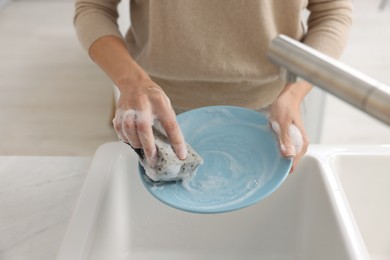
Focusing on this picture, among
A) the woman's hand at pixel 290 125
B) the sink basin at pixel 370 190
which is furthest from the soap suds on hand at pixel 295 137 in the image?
the sink basin at pixel 370 190

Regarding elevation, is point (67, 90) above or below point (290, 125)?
below

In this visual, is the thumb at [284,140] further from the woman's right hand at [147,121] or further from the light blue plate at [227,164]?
the woman's right hand at [147,121]

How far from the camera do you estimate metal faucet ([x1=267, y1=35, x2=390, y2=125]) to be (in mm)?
344

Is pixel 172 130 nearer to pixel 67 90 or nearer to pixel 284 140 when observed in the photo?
pixel 284 140

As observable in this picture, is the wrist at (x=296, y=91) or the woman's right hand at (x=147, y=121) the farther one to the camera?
the wrist at (x=296, y=91)

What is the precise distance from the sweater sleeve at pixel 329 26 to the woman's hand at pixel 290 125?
0.41 ft

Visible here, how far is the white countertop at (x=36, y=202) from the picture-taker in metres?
0.71

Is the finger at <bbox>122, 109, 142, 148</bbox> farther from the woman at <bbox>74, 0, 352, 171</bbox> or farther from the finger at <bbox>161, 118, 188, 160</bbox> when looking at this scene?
the woman at <bbox>74, 0, 352, 171</bbox>

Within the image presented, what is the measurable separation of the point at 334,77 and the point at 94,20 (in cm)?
59

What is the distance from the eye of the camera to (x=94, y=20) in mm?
858

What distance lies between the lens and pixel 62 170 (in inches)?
34.2

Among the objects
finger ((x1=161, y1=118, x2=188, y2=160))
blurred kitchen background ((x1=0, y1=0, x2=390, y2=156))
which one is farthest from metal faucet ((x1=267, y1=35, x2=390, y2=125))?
blurred kitchen background ((x1=0, y1=0, x2=390, y2=156))

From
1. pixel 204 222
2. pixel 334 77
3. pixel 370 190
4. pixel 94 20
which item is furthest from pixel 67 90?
pixel 334 77

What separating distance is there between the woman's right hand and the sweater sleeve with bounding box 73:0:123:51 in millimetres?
218
